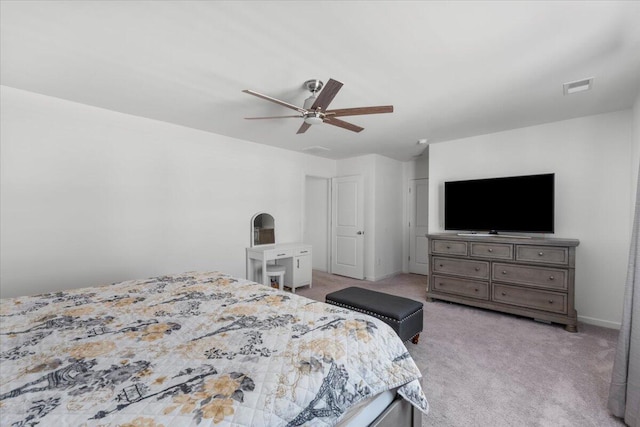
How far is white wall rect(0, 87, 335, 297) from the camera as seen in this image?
2.56 metres

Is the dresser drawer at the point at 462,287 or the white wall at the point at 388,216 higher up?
the white wall at the point at 388,216

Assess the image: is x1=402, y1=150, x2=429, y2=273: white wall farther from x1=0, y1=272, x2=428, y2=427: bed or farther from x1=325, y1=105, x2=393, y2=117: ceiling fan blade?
x1=0, y1=272, x2=428, y2=427: bed

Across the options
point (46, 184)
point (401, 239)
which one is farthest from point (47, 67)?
point (401, 239)

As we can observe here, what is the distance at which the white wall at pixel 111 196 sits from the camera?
256 cm

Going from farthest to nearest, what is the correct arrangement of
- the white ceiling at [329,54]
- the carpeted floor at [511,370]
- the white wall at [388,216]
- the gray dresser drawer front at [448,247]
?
the white wall at [388,216] → the gray dresser drawer front at [448,247] → the carpeted floor at [511,370] → the white ceiling at [329,54]

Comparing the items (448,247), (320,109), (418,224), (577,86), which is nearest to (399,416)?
(320,109)

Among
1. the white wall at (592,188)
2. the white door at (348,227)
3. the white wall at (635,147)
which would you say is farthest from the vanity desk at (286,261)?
the white wall at (635,147)

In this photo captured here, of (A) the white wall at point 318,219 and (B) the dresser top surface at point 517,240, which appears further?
(A) the white wall at point 318,219

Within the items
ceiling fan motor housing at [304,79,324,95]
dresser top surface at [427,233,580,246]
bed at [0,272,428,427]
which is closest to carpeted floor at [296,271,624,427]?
bed at [0,272,428,427]

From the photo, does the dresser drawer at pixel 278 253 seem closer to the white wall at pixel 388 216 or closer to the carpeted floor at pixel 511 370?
the white wall at pixel 388 216

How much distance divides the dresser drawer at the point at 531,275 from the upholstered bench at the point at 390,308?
4.81ft

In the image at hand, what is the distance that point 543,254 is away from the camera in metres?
3.10

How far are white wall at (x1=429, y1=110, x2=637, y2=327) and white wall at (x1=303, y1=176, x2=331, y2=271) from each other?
3207 mm

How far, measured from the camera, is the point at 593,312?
319 centimetres
